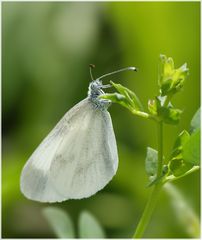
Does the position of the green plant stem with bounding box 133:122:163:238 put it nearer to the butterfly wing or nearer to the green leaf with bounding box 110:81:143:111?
the green leaf with bounding box 110:81:143:111

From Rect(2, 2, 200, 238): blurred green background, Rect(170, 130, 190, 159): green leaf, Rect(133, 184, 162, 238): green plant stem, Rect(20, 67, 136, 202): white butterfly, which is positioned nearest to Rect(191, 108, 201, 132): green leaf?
Rect(170, 130, 190, 159): green leaf

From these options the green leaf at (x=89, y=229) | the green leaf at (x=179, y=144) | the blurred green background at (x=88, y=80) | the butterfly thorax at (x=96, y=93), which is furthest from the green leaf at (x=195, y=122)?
the blurred green background at (x=88, y=80)

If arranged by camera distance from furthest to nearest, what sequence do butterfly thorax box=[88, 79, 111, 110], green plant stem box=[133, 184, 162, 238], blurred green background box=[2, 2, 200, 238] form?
blurred green background box=[2, 2, 200, 238], butterfly thorax box=[88, 79, 111, 110], green plant stem box=[133, 184, 162, 238]

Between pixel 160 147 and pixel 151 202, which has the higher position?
pixel 160 147

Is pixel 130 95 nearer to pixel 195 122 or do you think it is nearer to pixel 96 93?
pixel 195 122

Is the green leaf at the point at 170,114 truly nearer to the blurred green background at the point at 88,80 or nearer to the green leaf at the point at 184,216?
the green leaf at the point at 184,216

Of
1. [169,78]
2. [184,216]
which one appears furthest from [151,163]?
[184,216]
